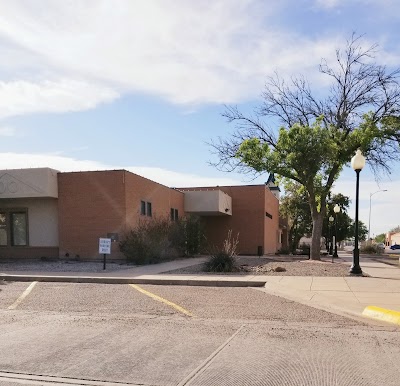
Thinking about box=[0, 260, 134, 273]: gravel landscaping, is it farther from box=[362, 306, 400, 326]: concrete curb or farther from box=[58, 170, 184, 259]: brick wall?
box=[362, 306, 400, 326]: concrete curb

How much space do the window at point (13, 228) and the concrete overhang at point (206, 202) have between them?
12.4 m

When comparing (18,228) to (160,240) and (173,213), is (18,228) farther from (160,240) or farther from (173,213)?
(173,213)

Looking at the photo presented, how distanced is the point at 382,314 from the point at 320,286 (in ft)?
13.1

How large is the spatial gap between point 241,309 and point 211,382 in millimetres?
4614

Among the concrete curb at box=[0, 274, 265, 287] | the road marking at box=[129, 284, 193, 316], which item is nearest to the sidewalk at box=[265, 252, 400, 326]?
the concrete curb at box=[0, 274, 265, 287]

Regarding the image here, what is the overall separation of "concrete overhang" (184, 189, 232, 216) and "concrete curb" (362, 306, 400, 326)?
23504mm

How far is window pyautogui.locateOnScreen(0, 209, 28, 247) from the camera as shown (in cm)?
2486

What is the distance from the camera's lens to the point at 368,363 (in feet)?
18.3

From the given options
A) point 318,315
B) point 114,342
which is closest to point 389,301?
point 318,315

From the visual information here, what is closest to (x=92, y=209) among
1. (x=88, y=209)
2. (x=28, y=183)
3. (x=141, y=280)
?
(x=88, y=209)

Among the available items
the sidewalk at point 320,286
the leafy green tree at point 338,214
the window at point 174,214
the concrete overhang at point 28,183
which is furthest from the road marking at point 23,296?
the leafy green tree at point 338,214

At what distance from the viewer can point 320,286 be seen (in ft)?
40.9

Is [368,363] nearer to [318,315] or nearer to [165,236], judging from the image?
[318,315]

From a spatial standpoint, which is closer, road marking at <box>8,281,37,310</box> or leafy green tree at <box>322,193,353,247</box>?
road marking at <box>8,281,37,310</box>
